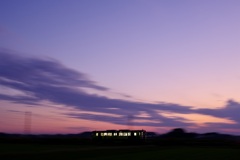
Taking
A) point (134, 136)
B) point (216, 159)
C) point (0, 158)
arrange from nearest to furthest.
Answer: point (0, 158)
point (216, 159)
point (134, 136)

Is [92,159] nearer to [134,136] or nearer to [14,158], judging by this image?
[14,158]

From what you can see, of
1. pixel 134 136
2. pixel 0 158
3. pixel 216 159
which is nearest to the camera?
pixel 0 158

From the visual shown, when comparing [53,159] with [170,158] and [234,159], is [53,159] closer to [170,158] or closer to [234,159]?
[170,158]

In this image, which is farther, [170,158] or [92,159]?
[170,158]

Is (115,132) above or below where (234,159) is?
above

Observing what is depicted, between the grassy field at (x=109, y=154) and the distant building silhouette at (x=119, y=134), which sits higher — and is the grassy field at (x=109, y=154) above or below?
below

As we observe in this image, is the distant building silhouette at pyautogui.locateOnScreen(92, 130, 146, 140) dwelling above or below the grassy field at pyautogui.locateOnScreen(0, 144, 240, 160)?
above

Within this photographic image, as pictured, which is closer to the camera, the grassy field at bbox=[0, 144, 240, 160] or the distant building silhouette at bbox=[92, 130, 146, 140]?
the grassy field at bbox=[0, 144, 240, 160]

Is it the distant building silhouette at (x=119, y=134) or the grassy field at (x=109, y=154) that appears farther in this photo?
the distant building silhouette at (x=119, y=134)

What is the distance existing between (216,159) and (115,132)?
9428 centimetres

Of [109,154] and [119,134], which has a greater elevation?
[119,134]

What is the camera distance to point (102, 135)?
454ft

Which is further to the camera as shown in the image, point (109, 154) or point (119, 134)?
point (119, 134)

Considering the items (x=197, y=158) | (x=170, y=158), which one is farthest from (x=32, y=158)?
(x=197, y=158)
